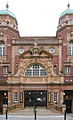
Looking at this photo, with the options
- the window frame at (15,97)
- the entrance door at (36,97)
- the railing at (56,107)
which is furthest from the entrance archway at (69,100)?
the window frame at (15,97)

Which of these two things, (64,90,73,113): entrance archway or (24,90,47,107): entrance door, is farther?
(64,90,73,113): entrance archway

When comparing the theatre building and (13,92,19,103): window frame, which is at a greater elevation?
the theatre building

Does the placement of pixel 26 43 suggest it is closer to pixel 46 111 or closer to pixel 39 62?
pixel 39 62

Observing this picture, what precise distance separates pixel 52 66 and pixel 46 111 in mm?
7618

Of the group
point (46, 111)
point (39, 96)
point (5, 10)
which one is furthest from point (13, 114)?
point (5, 10)

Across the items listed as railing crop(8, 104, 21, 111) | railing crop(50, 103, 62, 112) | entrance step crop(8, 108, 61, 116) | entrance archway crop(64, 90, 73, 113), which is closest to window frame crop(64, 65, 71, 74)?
entrance archway crop(64, 90, 73, 113)

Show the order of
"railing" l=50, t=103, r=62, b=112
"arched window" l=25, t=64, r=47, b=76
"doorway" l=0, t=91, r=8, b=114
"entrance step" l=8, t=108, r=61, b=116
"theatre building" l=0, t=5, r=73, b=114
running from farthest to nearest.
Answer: "doorway" l=0, t=91, r=8, b=114 < "arched window" l=25, t=64, r=47, b=76 < "theatre building" l=0, t=5, r=73, b=114 < "railing" l=50, t=103, r=62, b=112 < "entrance step" l=8, t=108, r=61, b=116

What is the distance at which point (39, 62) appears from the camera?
39156mm

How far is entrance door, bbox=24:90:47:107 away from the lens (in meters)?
38.5

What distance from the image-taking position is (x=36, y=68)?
3934 cm

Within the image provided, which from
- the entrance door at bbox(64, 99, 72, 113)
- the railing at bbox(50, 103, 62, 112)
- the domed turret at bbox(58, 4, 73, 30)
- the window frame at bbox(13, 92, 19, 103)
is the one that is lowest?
the entrance door at bbox(64, 99, 72, 113)

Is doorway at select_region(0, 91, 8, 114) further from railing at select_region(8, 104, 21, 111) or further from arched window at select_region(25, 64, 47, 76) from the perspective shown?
arched window at select_region(25, 64, 47, 76)

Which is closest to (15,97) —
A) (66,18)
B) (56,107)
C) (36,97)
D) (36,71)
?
(36,97)

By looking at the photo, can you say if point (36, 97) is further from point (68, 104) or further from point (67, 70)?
point (67, 70)
